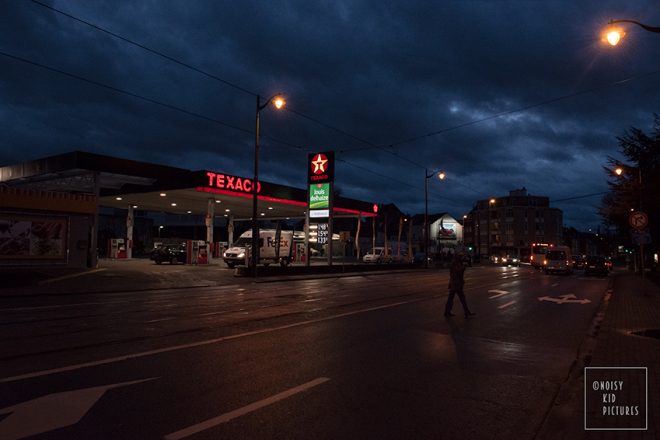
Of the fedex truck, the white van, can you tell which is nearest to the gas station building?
the fedex truck

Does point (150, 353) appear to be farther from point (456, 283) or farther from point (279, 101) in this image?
point (279, 101)

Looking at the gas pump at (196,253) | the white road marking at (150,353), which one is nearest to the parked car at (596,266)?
the gas pump at (196,253)

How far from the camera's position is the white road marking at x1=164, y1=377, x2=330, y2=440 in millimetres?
4328

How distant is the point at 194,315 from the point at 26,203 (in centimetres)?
1763

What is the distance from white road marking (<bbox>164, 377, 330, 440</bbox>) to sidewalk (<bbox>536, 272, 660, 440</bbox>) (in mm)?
2665

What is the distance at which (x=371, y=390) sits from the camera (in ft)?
19.1

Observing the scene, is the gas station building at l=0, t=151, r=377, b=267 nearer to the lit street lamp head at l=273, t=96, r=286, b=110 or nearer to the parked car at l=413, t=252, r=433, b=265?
the lit street lamp head at l=273, t=96, r=286, b=110

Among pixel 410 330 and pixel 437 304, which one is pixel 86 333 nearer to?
pixel 410 330

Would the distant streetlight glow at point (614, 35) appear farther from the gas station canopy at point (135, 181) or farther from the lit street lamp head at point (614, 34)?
the gas station canopy at point (135, 181)

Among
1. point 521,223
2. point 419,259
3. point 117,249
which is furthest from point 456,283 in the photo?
point 521,223

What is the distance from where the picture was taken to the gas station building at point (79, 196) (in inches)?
953

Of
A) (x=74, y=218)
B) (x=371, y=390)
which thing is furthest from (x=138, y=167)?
(x=371, y=390)

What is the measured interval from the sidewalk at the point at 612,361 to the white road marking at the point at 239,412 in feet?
8.74

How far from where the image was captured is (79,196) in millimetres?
26906
